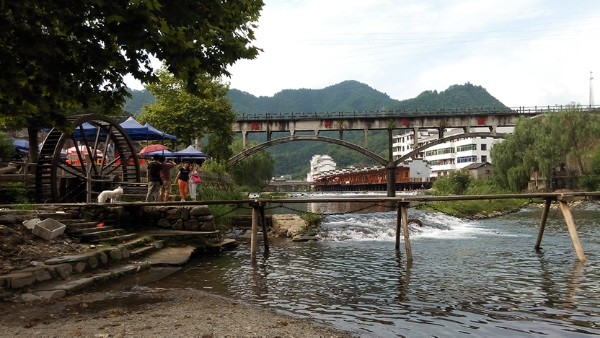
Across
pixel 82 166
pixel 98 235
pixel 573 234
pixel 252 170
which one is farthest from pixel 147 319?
pixel 252 170

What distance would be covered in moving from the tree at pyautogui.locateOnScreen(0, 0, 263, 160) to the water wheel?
6710 millimetres

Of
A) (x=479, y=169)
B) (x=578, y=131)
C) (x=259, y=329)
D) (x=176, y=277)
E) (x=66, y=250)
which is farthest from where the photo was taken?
(x=479, y=169)

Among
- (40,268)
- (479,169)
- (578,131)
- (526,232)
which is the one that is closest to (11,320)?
(40,268)

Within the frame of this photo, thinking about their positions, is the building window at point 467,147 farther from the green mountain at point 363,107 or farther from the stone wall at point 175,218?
the stone wall at point 175,218

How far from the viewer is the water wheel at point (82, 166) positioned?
15.9 m

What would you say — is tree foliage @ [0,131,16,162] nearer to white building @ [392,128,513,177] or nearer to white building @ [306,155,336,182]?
white building @ [392,128,513,177]

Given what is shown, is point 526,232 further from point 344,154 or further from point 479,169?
point 344,154

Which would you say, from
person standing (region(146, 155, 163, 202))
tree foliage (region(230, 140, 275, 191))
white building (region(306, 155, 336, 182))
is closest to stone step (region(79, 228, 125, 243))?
person standing (region(146, 155, 163, 202))

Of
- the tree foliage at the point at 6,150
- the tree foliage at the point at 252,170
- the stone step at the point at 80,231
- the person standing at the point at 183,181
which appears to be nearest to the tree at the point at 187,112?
the tree foliage at the point at 6,150

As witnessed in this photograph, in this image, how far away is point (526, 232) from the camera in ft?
73.3

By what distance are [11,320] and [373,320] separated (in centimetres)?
515

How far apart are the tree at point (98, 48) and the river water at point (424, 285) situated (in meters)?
4.32

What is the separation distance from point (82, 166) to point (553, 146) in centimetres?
4488

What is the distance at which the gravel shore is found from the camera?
5.75 metres
